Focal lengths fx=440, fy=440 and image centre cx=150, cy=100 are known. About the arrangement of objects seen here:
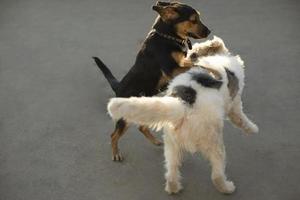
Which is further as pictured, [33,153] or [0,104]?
[0,104]

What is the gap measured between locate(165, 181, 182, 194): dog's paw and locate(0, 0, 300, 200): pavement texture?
0.17ft

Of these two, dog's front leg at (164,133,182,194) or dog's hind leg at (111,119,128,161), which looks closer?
dog's front leg at (164,133,182,194)

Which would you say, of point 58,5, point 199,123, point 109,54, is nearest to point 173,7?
point 199,123

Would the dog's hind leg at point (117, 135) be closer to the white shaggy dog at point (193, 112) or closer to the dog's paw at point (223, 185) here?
the white shaggy dog at point (193, 112)

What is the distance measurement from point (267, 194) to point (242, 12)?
3.62 metres

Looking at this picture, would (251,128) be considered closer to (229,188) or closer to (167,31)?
(229,188)

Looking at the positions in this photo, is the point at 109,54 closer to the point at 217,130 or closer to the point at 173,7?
the point at 173,7

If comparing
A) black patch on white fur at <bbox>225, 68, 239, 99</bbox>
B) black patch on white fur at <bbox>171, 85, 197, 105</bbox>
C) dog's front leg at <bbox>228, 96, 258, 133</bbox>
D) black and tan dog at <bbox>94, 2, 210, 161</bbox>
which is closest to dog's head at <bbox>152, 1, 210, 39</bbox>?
black and tan dog at <bbox>94, 2, 210, 161</bbox>

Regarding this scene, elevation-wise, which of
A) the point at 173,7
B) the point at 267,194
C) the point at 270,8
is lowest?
the point at 267,194

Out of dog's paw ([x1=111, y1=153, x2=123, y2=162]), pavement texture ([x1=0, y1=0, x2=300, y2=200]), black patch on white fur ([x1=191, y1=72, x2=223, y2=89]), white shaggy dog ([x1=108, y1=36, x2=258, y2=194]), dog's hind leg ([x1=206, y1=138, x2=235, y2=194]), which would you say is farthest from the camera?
dog's paw ([x1=111, y1=153, x2=123, y2=162])

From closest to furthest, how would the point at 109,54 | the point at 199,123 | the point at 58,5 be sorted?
the point at 199,123 → the point at 109,54 → the point at 58,5

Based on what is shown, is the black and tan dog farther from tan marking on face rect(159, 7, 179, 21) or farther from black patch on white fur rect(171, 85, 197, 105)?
black patch on white fur rect(171, 85, 197, 105)

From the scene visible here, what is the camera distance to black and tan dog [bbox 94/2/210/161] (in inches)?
140

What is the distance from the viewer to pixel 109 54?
5.50 metres
